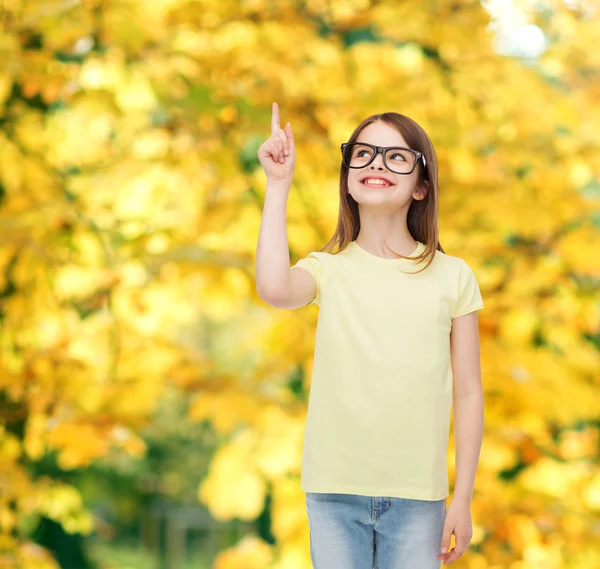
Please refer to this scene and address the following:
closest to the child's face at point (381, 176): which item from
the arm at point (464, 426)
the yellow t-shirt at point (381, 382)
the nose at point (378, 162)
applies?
the nose at point (378, 162)

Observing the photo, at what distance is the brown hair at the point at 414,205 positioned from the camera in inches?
66.7

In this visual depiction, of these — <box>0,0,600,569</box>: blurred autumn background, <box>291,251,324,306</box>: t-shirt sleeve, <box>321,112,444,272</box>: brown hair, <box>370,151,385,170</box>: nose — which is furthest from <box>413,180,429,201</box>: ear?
<box>0,0,600,569</box>: blurred autumn background

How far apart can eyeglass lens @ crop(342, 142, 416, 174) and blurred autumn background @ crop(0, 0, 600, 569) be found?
195 cm

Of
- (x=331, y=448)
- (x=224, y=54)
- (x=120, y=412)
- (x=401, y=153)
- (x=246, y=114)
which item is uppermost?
(x=224, y=54)

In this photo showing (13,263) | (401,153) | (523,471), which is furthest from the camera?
(523,471)

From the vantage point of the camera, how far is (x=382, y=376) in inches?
61.9

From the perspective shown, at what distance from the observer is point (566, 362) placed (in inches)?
156

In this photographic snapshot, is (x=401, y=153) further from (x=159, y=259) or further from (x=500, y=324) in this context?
(x=500, y=324)

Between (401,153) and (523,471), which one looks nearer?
(401,153)

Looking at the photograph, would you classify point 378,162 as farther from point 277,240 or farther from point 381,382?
point 381,382

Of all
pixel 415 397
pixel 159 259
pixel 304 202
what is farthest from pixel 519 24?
pixel 415 397

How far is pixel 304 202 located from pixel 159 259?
0.77 m

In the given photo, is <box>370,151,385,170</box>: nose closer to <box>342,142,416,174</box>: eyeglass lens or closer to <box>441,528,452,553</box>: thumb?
<box>342,142,416,174</box>: eyeglass lens

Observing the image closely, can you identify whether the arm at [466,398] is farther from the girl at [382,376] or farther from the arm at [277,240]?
the arm at [277,240]
